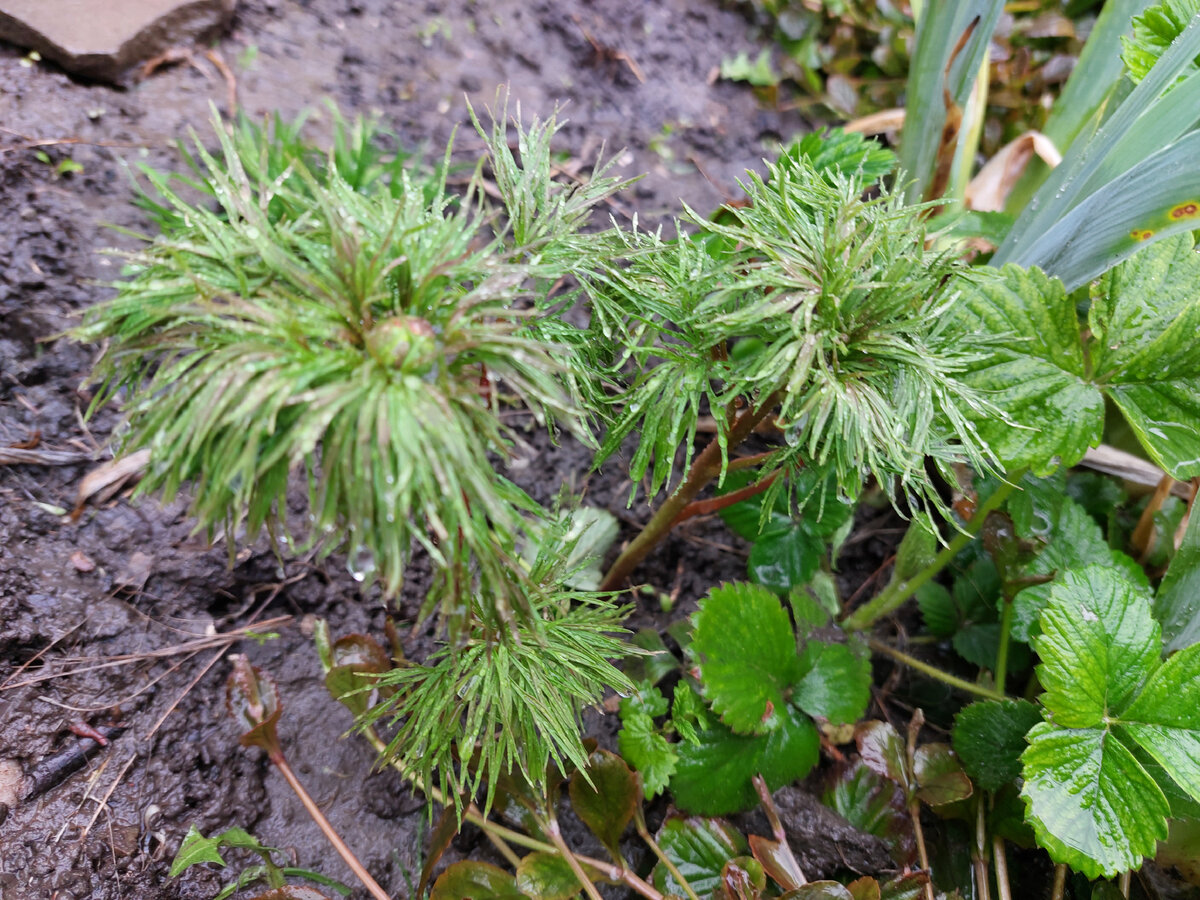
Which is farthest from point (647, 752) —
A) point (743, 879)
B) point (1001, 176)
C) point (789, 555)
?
point (1001, 176)

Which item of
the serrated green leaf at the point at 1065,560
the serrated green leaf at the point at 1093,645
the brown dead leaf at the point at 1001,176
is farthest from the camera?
the brown dead leaf at the point at 1001,176

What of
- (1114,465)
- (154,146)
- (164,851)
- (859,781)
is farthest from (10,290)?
(1114,465)

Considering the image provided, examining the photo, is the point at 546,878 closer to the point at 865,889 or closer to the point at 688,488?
the point at 865,889

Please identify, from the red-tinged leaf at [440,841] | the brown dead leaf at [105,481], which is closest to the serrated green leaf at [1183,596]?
the red-tinged leaf at [440,841]

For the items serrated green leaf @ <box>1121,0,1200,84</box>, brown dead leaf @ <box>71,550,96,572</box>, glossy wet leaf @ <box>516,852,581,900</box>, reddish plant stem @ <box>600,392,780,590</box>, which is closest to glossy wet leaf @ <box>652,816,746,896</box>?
glossy wet leaf @ <box>516,852,581,900</box>

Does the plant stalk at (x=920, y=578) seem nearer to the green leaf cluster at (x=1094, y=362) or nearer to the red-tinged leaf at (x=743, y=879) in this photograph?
the green leaf cluster at (x=1094, y=362)

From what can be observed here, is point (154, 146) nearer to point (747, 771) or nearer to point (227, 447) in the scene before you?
point (227, 447)

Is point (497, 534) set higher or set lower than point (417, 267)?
lower
